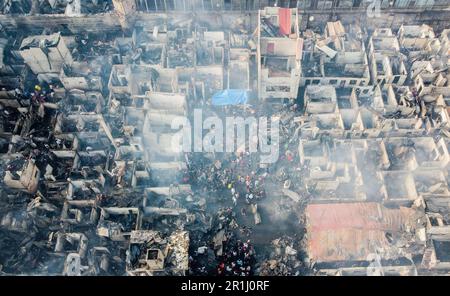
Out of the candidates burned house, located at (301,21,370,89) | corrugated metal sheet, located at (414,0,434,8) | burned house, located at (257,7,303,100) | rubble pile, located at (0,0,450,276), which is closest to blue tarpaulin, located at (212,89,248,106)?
rubble pile, located at (0,0,450,276)

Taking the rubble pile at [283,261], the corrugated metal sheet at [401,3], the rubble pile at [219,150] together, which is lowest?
the rubble pile at [283,261]

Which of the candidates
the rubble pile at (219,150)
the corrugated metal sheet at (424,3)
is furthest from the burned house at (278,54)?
the corrugated metal sheet at (424,3)

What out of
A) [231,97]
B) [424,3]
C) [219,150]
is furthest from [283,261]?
[424,3]

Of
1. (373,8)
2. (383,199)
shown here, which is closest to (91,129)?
(383,199)

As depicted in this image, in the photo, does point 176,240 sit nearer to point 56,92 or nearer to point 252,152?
point 252,152

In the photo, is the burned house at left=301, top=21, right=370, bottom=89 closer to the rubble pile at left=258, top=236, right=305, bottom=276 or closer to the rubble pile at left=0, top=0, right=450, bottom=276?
the rubble pile at left=0, top=0, right=450, bottom=276

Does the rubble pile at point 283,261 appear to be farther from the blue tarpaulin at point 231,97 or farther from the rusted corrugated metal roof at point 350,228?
the blue tarpaulin at point 231,97

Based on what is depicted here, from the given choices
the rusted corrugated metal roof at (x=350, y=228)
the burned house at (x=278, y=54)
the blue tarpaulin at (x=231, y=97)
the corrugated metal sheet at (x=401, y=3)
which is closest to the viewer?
the rusted corrugated metal roof at (x=350, y=228)
